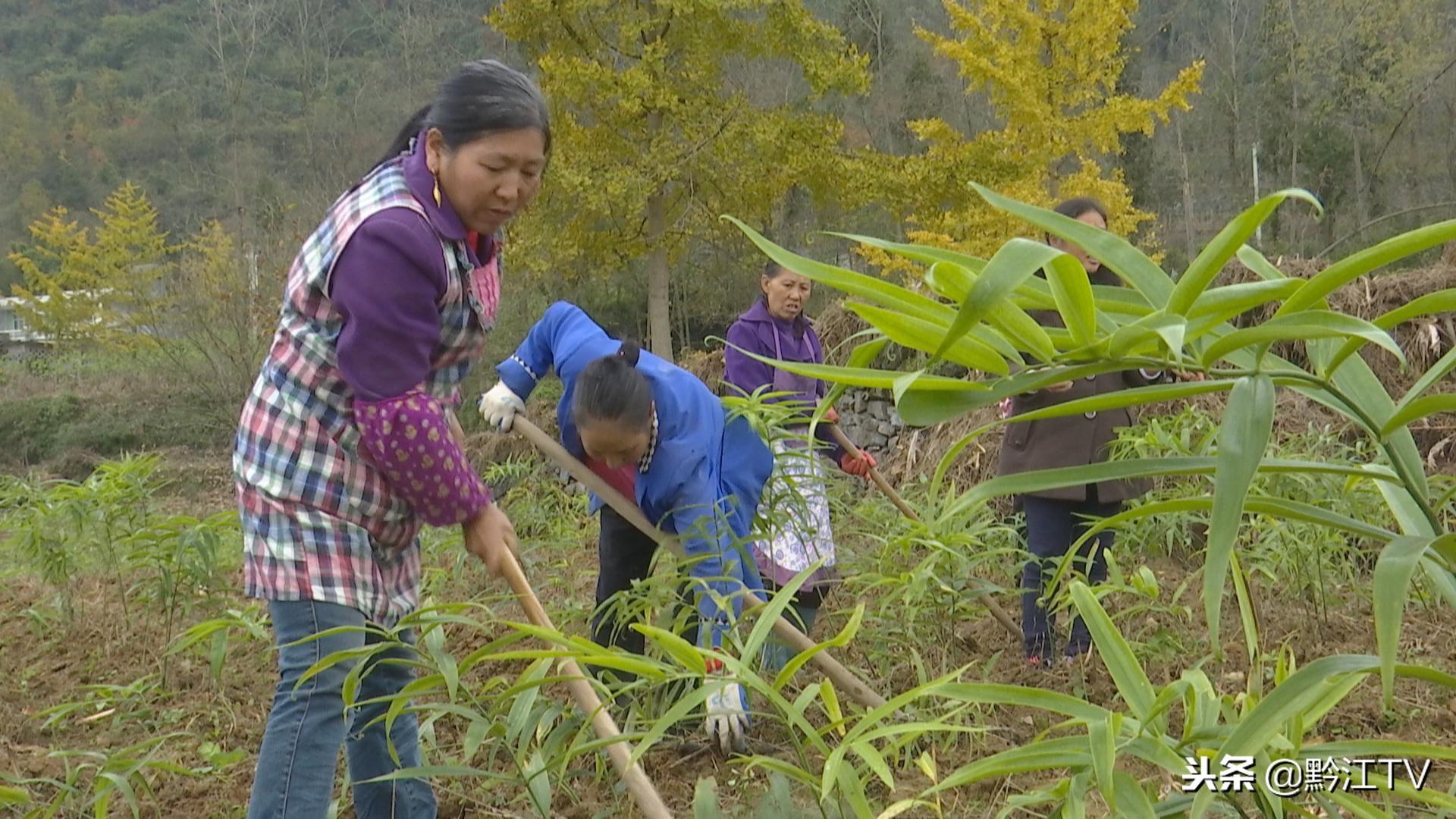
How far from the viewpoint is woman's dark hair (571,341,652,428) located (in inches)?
97.6

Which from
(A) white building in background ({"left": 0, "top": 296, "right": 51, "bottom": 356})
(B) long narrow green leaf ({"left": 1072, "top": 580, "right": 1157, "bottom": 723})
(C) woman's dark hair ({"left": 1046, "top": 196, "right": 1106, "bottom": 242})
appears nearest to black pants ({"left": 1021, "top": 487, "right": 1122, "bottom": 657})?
(C) woman's dark hair ({"left": 1046, "top": 196, "right": 1106, "bottom": 242})

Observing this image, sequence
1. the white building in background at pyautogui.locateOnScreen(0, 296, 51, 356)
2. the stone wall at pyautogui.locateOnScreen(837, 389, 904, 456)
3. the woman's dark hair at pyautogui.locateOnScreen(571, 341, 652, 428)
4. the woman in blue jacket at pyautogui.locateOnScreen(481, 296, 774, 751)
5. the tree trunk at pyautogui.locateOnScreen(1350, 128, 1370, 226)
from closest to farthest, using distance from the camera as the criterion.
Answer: the woman in blue jacket at pyautogui.locateOnScreen(481, 296, 774, 751), the woman's dark hair at pyautogui.locateOnScreen(571, 341, 652, 428), the stone wall at pyautogui.locateOnScreen(837, 389, 904, 456), the tree trunk at pyautogui.locateOnScreen(1350, 128, 1370, 226), the white building in background at pyautogui.locateOnScreen(0, 296, 51, 356)

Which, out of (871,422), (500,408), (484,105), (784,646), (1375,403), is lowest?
(871,422)

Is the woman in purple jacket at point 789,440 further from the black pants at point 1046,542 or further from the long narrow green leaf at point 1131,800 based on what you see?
the long narrow green leaf at point 1131,800

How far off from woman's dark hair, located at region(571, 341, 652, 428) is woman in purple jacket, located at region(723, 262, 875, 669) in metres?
0.32

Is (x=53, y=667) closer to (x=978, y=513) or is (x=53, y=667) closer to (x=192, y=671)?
(x=192, y=671)

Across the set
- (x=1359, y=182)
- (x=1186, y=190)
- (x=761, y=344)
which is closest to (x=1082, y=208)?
(x=761, y=344)

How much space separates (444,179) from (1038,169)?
10.9 meters

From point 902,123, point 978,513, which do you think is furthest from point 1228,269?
point 902,123

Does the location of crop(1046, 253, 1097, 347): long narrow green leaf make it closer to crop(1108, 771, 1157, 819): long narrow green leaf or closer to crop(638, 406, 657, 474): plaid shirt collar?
crop(1108, 771, 1157, 819): long narrow green leaf

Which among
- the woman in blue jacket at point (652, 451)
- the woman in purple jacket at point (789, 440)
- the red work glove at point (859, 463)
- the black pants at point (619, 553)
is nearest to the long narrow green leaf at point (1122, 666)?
the woman in blue jacket at point (652, 451)

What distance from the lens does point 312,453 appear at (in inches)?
73.6

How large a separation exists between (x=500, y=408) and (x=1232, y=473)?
7.62 ft

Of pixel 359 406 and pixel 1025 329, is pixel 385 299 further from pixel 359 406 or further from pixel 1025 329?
pixel 1025 329
